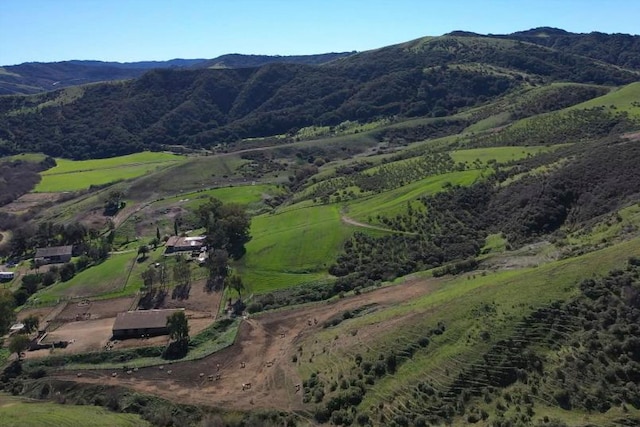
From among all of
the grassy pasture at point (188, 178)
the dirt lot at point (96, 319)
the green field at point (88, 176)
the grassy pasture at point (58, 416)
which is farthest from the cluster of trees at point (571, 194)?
the green field at point (88, 176)

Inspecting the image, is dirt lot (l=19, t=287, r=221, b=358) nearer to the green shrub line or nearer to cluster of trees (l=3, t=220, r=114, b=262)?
the green shrub line

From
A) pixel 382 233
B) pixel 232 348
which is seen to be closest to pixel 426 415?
pixel 232 348

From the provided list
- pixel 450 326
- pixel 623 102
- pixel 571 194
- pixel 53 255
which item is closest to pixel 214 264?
pixel 53 255

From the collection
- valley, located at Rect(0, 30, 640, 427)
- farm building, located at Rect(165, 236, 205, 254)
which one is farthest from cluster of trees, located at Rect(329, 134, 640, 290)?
farm building, located at Rect(165, 236, 205, 254)

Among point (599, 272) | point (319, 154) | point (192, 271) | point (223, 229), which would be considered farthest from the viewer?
point (319, 154)

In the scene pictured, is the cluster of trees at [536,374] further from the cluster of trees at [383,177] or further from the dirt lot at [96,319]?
the cluster of trees at [383,177]

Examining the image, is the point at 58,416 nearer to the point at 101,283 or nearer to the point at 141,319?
the point at 141,319

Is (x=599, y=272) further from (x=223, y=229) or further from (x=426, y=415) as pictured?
(x=223, y=229)

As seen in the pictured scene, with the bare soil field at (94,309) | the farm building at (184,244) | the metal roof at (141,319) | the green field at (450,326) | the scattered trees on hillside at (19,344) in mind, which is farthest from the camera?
the farm building at (184,244)
